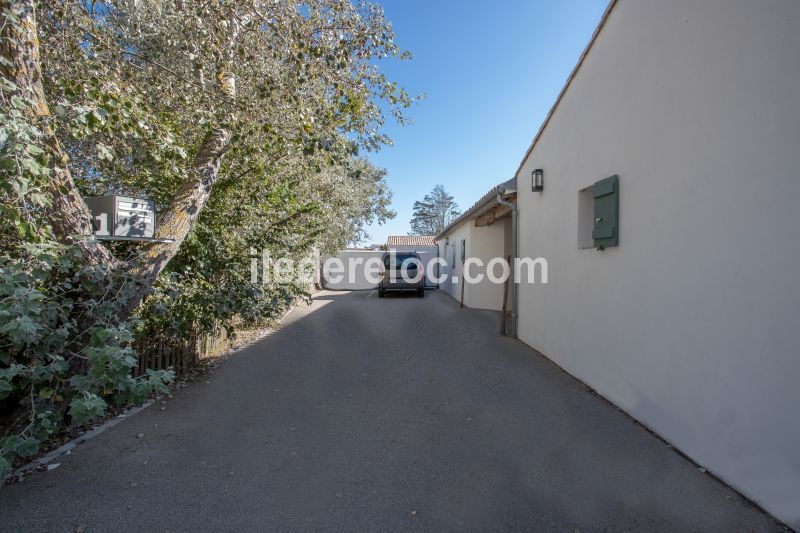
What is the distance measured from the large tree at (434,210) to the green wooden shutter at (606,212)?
56.6 m

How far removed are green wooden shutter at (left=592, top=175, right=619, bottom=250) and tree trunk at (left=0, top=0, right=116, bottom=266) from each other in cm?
485

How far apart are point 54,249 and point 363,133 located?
4037 mm

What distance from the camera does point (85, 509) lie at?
2643mm

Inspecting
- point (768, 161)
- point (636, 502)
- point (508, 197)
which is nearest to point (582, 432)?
point (636, 502)

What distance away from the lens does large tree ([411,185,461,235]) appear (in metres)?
61.7

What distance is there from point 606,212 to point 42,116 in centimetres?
521

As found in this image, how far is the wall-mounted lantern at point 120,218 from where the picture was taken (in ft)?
13.0

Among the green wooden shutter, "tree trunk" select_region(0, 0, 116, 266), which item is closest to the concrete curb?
"tree trunk" select_region(0, 0, 116, 266)

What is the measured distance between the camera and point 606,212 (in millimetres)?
4609

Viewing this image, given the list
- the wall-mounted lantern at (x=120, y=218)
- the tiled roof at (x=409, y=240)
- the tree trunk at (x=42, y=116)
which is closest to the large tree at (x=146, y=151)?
the tree trunk at (x=42, y=116)

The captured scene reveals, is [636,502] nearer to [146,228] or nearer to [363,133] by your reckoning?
[146,228]

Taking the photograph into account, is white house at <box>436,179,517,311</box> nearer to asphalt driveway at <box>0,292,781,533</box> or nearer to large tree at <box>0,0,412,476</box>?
large tree at <box>0,0,412,476</box>

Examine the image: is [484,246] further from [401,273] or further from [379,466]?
[379,466]

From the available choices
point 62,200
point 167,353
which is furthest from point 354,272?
point 62,200
